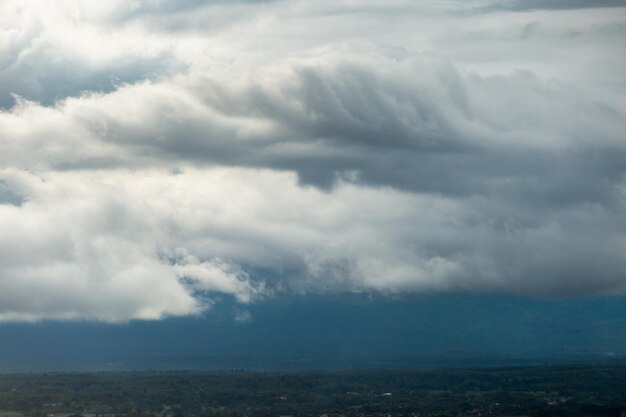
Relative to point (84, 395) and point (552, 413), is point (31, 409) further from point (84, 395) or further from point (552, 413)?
point (552, 413)

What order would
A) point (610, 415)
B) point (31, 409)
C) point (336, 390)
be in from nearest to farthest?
1. point (610, 415)
2. point (31, 409)
3. point (336, 390)

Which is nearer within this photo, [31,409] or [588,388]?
[31,409]

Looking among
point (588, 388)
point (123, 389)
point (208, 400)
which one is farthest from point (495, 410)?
point (123, 389)

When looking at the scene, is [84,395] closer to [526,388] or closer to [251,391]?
[251,391]

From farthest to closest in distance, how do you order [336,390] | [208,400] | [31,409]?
[336,390]
[208,400]
[31,409]

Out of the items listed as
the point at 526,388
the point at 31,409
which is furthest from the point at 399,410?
the point at 31,409

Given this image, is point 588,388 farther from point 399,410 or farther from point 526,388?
point 399,410

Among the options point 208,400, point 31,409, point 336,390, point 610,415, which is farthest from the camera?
point 336,390

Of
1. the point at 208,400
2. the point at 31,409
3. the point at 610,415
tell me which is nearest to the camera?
the point at 610,415

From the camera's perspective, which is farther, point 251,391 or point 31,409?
point 251,391
